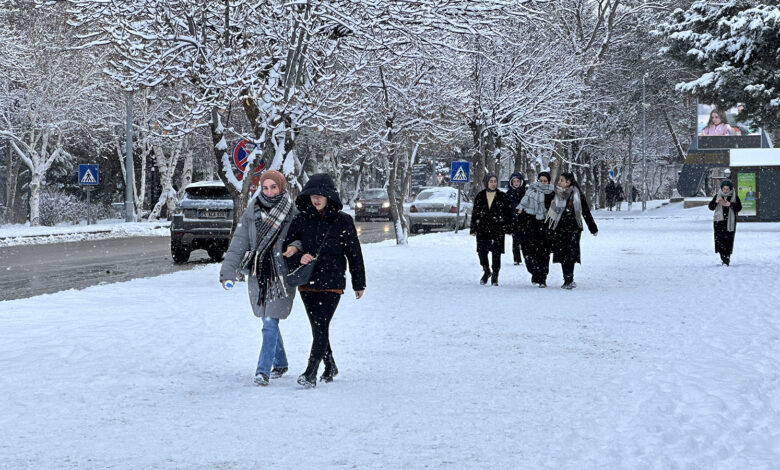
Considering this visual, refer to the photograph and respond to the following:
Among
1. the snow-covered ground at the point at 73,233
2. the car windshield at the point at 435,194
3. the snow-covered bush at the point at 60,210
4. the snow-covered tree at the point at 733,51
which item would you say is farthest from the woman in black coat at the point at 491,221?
the snow-covered bush at the point at 60,210

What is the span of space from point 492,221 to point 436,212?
23.4 metres

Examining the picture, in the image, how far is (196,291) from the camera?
622 inches

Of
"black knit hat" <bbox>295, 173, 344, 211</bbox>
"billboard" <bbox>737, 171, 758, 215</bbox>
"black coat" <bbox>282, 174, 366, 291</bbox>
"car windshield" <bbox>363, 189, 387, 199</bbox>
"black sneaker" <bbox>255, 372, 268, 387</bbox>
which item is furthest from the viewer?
"car windshield" <bbox>363, 189, 387, 199</bbox>

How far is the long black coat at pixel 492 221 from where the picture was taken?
55.0 ft

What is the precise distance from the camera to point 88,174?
3853 cm

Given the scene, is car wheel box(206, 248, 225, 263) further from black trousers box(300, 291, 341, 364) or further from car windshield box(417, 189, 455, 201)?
car windshield box(417, 189, 455, 201)

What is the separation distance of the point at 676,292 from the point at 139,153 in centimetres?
4420

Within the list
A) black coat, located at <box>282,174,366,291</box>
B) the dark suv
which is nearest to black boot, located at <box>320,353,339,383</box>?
black coat, located at <box>282,174,366,291</box>

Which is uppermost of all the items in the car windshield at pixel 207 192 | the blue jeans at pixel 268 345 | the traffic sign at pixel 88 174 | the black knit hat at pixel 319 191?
the traffic sign at pixel 88 174

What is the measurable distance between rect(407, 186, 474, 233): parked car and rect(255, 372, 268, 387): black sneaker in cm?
3153

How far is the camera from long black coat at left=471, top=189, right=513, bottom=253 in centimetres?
1675

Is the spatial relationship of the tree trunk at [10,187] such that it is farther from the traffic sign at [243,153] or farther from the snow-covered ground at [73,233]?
the traffic sign at [243,153]

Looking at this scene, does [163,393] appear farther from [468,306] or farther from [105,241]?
[105,241]

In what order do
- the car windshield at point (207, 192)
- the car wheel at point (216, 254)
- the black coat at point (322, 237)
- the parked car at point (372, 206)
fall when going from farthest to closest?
the parked car at point (372, 206)
the car wheel at point (216, 254)
the car windshield at point (207, 192)
the black coat at point (322, 237)
